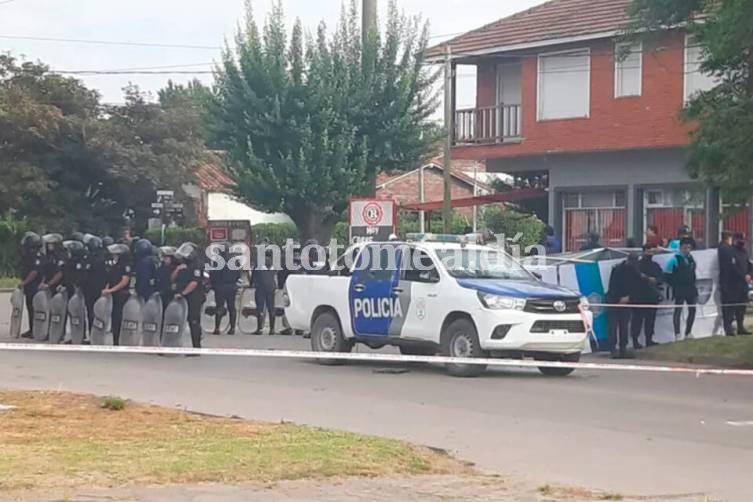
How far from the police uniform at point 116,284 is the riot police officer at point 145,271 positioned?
0.64 feet

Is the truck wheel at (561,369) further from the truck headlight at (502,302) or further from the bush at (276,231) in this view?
the bush at (276,231)

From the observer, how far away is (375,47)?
36156mm

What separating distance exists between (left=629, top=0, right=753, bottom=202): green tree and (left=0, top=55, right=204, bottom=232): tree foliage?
34416 mm

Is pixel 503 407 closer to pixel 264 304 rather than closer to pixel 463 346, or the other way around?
pixel 463 346

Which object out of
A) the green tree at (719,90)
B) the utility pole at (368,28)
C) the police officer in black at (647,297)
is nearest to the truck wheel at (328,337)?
the police officer in black at (647,297)

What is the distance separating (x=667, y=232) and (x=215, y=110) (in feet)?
39.0

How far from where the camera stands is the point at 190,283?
829 inches

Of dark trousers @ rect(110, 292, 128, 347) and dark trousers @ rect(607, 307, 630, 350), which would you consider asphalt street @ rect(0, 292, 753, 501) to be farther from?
dark trousers @ rect(607, 307, 630, 350)

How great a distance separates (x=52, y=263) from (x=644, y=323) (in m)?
9.70

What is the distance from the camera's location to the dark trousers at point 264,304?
26538 millimetres

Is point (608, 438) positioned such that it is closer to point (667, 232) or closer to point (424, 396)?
point (424, 396)

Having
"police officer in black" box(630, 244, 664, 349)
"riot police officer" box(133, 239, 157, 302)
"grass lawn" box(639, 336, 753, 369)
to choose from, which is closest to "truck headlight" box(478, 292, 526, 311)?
"grass lawn" box(639, 336, 753, 369)

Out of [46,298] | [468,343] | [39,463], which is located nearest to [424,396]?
[468,343]

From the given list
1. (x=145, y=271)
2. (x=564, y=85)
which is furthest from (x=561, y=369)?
(x=564, y=85)
